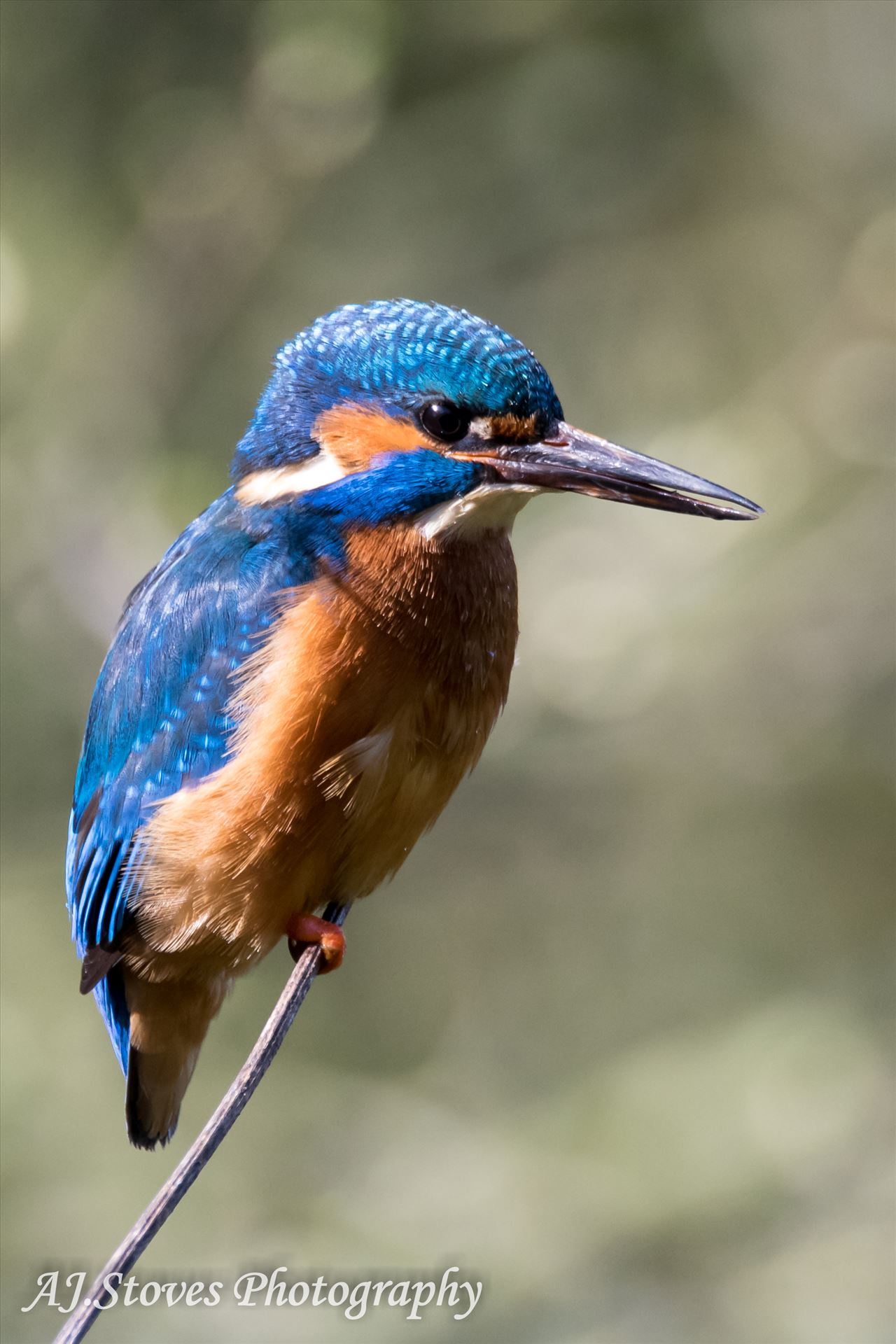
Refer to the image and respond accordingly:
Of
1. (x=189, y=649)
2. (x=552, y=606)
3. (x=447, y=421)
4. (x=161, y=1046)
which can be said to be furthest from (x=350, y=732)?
(x=552, y=606)

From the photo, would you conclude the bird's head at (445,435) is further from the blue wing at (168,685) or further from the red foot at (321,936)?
the red foot at (321,936)

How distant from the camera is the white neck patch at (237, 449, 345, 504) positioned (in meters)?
2.20

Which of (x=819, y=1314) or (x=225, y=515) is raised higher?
(x=225, y=515)

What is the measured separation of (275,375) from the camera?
7.66 ft

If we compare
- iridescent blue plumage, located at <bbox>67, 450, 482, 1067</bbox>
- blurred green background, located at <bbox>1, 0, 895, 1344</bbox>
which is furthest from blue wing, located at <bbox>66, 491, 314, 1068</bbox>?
blurred green background, located at <bbox>1, 0, 895, 1344</bbox>

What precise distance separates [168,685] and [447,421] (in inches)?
23.4

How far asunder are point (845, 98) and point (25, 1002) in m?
3.31

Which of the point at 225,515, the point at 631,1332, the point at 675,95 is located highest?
the point at 675,95

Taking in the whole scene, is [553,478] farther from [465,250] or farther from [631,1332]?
[465,250]

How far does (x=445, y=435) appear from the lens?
2.10 metres

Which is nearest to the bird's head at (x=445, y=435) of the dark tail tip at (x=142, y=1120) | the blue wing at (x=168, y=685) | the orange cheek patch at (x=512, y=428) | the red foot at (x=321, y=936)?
the orange cheek patch at (x=512, y=428)

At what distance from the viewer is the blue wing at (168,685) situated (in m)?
2.23

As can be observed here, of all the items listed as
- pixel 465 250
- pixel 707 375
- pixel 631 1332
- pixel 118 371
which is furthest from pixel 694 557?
pixel 631 1332

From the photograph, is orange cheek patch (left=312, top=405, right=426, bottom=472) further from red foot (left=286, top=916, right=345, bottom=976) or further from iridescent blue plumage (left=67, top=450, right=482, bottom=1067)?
red foot (left=286, top=916, right=345, bottom=976)
